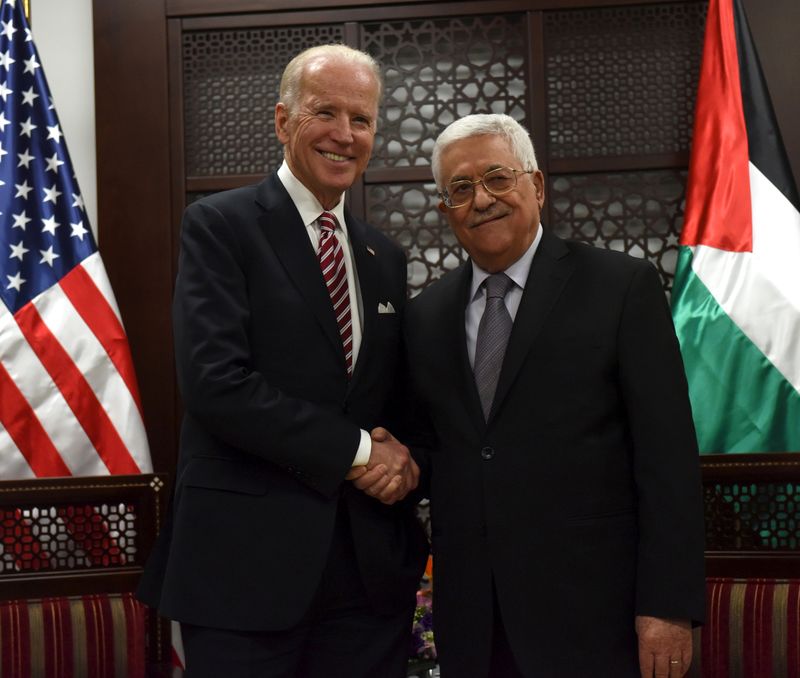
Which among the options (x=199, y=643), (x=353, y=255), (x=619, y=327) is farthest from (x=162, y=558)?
(x=619, y=327)

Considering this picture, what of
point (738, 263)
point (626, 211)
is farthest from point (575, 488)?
point (626, 211)

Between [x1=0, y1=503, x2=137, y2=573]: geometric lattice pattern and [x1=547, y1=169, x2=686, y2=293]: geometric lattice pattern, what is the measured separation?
5.86 feet

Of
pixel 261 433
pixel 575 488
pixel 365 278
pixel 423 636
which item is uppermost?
pixel 365 278

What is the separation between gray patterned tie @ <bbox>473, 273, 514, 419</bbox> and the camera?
73.2 inches

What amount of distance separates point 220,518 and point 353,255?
0.66 meters

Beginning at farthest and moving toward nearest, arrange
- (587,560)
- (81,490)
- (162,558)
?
(81,490) → (162,558) → (587,560)

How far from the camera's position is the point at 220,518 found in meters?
1.81

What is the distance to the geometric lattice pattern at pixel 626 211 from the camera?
3.28 meters

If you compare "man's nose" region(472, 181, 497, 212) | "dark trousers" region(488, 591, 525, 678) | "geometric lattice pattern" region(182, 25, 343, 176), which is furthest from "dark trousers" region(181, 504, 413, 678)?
"geometric lattice pattern" region(182, 25, 343, 176)

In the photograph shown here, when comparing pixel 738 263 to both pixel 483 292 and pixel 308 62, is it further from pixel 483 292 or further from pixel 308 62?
pixel 308 62

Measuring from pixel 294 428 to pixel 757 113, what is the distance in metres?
2.10

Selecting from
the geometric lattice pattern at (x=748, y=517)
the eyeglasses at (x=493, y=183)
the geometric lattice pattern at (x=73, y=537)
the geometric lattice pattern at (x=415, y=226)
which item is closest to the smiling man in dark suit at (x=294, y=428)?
the eyeglasses at (x=493, y=183)

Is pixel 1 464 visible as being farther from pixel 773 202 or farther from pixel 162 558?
pixel 773 202

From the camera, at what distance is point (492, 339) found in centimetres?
189
